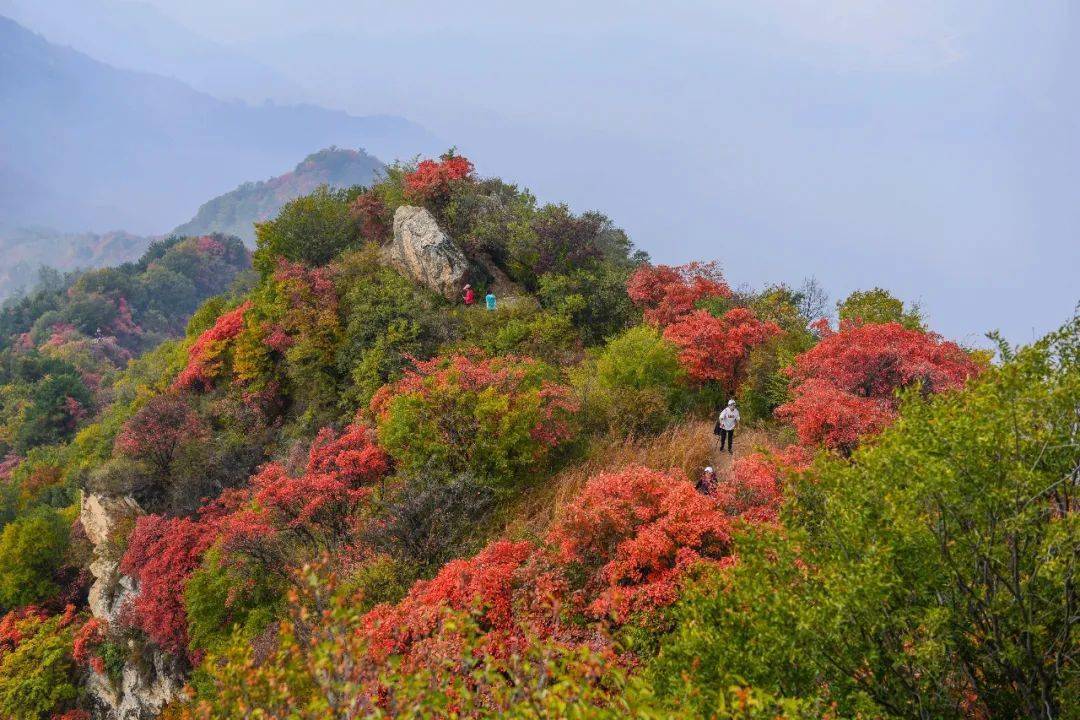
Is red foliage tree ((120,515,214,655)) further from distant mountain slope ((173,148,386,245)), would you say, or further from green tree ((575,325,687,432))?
distant mountain slope ((173,148,386,245))

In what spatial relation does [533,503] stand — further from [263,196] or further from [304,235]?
[263,196]

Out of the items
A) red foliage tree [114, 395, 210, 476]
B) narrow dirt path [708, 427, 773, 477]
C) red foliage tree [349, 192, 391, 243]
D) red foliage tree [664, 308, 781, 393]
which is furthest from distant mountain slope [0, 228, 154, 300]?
narrow dirt path [708, 427, 773, 477]

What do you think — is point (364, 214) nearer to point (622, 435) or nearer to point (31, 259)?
point (622, 435)

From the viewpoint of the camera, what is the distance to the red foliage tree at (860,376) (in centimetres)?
1173

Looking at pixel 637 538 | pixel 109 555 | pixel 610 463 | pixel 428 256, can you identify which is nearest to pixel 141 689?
pixel 109 555

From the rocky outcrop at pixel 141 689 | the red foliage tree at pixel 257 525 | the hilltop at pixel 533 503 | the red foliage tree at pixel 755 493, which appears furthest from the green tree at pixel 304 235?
the red foliage tree at pixel 755 493

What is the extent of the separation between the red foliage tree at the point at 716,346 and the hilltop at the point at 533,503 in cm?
10

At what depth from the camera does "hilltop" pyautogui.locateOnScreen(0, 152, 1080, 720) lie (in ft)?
15.1

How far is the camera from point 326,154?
7697 inches

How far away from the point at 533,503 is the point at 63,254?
243 metres

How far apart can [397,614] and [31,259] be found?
820 feet

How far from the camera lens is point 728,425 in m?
13.2

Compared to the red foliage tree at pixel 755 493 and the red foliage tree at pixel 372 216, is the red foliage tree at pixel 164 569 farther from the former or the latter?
the red foliage tree at pixel 372 216

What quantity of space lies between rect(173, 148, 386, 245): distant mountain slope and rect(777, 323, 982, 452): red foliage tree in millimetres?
183605
